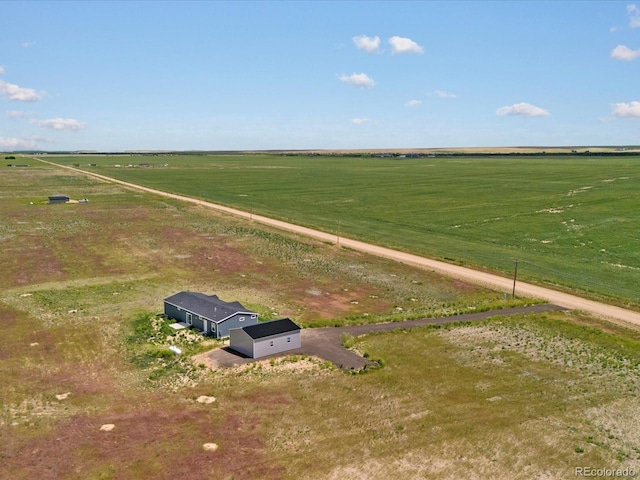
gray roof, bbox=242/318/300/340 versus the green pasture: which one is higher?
the green pasture

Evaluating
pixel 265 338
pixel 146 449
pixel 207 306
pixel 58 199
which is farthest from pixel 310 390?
pixel 58 199

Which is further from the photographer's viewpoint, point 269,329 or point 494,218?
point 494,218

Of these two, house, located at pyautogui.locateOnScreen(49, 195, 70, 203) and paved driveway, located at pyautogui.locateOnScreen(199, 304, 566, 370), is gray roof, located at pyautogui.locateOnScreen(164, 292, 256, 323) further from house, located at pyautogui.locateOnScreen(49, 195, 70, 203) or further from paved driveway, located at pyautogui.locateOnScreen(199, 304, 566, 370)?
house, located at pyautogui.locateOnScreen(49, 195, 70, 203)

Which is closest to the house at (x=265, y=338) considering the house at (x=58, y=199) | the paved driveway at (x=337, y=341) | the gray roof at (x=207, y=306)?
the paved driveway at (x=337, y=341)

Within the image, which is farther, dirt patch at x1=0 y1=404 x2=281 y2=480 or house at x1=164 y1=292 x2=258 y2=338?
house at x1=164 y1=292 x2=258 y2=338

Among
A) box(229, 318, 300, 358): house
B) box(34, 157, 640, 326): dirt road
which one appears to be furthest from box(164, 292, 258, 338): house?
box(34, 157, 640, 326): dirt road

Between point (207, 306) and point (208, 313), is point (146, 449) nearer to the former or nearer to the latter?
point (208, 313)

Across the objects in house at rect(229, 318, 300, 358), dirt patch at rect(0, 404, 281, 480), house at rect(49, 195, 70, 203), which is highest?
house at rect(49, 195, 70, 203)
